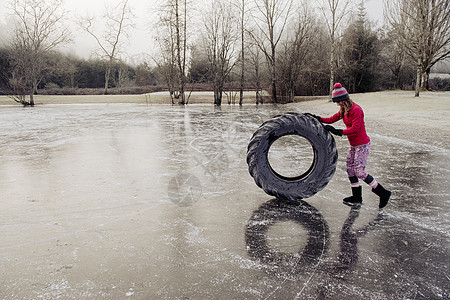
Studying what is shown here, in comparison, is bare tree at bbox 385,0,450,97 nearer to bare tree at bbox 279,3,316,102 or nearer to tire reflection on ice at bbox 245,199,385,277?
bare tree at bbox 279,3,316,102

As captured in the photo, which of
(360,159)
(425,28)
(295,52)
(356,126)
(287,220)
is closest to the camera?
(287,220)

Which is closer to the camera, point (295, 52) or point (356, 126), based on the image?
point (356, 126)

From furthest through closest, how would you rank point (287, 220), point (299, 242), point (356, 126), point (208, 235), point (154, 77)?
point (154, 77) → point (356, 126) → point (287, 220) → point (208, 235) → point (299, 242)

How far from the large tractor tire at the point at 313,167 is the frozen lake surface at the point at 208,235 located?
23 cm

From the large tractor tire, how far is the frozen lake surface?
234 millimetres

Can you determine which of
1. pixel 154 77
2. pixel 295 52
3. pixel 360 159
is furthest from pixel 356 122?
pixel 154 77

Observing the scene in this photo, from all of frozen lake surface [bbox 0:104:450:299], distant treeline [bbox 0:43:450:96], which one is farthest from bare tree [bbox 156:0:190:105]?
frozen lake surface [bbox 0:104:450:299]

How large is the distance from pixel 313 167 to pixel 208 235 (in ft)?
6.45

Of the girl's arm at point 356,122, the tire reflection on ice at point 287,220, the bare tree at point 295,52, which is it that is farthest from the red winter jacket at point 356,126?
the bare tree at point 295,52

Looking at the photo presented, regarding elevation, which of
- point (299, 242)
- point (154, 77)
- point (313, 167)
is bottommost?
point (299, 242)

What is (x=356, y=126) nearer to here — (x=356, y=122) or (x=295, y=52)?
(x=356, y=122)

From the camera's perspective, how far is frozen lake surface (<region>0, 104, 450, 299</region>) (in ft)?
8.25

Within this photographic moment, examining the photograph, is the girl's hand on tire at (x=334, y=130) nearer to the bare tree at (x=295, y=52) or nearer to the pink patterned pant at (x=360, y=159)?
the pink patterned pant at (x=360, y=159)

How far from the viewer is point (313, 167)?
454cm
